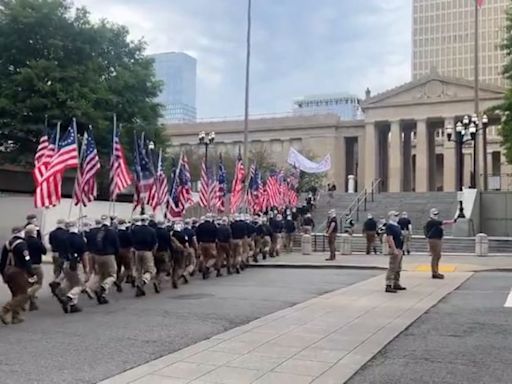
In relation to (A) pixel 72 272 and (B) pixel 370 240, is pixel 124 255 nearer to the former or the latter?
(A) pixel 72 272

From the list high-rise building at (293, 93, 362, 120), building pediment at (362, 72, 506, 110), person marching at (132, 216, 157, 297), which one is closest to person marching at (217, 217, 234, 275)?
person marching at (132, 216, 157, 297)

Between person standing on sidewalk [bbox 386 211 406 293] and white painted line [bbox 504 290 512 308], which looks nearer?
white painted line [bbox 504 290 512 308]

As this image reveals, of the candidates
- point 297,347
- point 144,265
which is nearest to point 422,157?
point 144,265

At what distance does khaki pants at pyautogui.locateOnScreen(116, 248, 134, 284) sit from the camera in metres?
16.5

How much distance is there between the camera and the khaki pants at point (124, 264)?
1655 centimetres

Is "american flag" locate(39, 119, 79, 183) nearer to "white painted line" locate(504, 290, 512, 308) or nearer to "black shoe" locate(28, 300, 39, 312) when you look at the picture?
"black shoe" locate(28, 300, 39, 312)

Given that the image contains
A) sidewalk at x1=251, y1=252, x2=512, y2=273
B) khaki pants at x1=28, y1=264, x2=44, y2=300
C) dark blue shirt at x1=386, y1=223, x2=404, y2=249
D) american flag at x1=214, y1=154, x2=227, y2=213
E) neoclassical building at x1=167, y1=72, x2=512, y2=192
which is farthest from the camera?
neoclassical building at x1=167, y1=72, x2=512, y2=192

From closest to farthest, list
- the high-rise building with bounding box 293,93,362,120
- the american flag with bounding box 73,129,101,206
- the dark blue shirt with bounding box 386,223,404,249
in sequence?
the dark blue shirt with bounding box 386,223,404,249 → the american flag with bounding box 73,129,101,206 → the high-rise building with bounding box 293,93,362,120

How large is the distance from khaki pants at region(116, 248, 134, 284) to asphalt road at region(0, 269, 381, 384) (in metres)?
0.92

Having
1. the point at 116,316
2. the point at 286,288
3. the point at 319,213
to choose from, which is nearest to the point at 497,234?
the point at 319,213

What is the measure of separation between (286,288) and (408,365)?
8.45 meters

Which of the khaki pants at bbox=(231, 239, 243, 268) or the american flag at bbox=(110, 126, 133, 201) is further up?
the american flag at bbox=(110, 126, 133, 201)

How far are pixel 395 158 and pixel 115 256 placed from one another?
60.3 meters

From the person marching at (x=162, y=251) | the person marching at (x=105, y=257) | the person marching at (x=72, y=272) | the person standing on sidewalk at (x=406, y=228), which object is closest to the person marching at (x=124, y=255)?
the person marching at (x=162, y=251)
